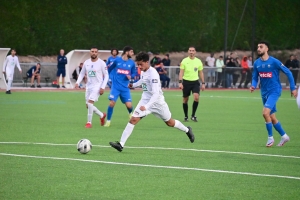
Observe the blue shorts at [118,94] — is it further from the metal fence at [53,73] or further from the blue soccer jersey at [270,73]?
the metal fence at [53,73]

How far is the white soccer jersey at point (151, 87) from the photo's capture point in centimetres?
1455

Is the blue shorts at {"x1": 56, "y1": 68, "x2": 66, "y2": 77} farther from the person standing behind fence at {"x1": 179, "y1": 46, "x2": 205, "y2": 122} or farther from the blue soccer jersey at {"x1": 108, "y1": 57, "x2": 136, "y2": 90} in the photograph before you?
the blue soccer jersey at {"x1": 108, "y1": 57, "x2": 136, "y2": 90}

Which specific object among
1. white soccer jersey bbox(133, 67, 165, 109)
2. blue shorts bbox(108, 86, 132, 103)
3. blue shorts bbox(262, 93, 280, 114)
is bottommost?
blue shorts bbox(108, 86, 132, 103)

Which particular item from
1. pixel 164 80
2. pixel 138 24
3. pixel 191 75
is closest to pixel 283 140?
pixel 191 75

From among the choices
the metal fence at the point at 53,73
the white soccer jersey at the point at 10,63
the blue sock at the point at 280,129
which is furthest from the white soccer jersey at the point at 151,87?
the metal fence at the point at 53,73

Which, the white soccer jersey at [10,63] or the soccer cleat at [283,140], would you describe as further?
the white soccer jersey at [10,63]

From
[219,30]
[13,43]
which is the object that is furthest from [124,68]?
[219,30]

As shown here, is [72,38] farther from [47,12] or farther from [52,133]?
[52,133]

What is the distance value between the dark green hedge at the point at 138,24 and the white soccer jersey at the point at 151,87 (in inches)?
1449

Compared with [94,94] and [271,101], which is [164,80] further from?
[271,101]

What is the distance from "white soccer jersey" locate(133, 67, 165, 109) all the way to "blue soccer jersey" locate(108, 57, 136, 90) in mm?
6171

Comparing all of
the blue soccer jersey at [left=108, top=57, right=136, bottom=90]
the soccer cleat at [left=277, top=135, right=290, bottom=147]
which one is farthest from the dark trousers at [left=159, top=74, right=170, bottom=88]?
the soccer cleat at [left=277, top=135, right=290, bottom=147]

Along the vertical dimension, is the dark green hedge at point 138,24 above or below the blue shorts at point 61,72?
above

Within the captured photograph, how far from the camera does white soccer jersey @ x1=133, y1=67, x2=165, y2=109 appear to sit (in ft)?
47.7
